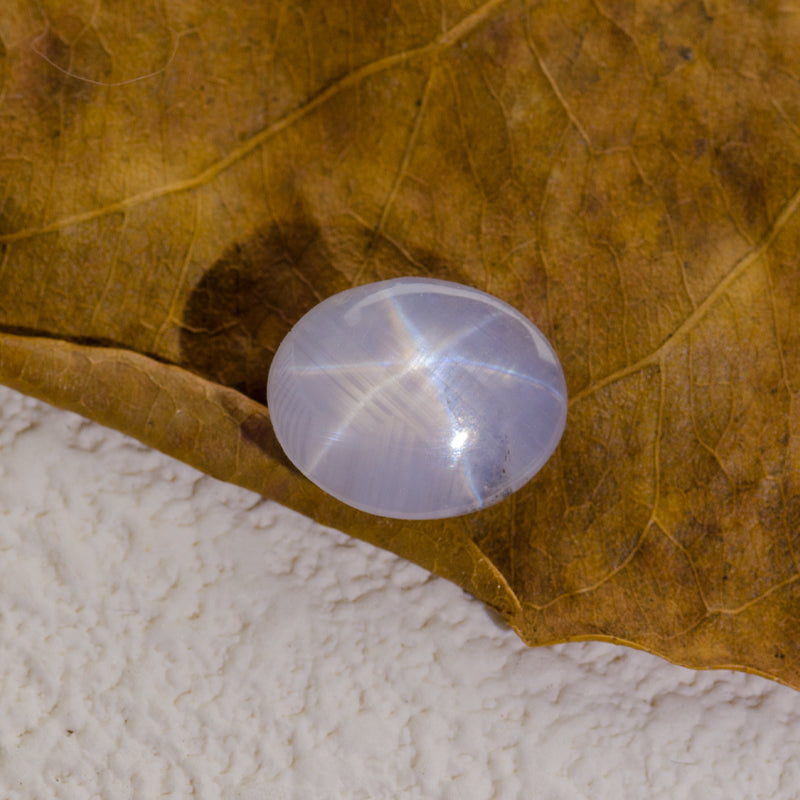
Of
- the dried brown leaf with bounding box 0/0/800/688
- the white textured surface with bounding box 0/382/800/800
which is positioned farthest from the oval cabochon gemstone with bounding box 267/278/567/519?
the white textured surface with bounding box 0/382/800/800

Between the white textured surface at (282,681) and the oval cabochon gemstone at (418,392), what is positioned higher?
the oval cabochon gemstone at (418,392)

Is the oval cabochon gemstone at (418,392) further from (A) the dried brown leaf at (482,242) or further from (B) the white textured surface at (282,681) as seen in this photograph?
(B) the white textured surface at (282,681)

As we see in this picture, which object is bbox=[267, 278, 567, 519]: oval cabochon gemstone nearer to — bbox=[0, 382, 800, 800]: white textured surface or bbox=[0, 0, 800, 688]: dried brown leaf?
bbox=[0, 0, 800, 688]: dried brown leaf

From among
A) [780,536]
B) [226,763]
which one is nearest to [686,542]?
[780,536]

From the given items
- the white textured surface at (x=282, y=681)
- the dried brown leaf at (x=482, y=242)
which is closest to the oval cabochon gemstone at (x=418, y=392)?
the dried brown leaf at (x=482, y=242)

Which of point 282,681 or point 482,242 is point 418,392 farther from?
point 282,681

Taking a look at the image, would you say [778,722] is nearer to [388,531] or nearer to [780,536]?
[780,536]
